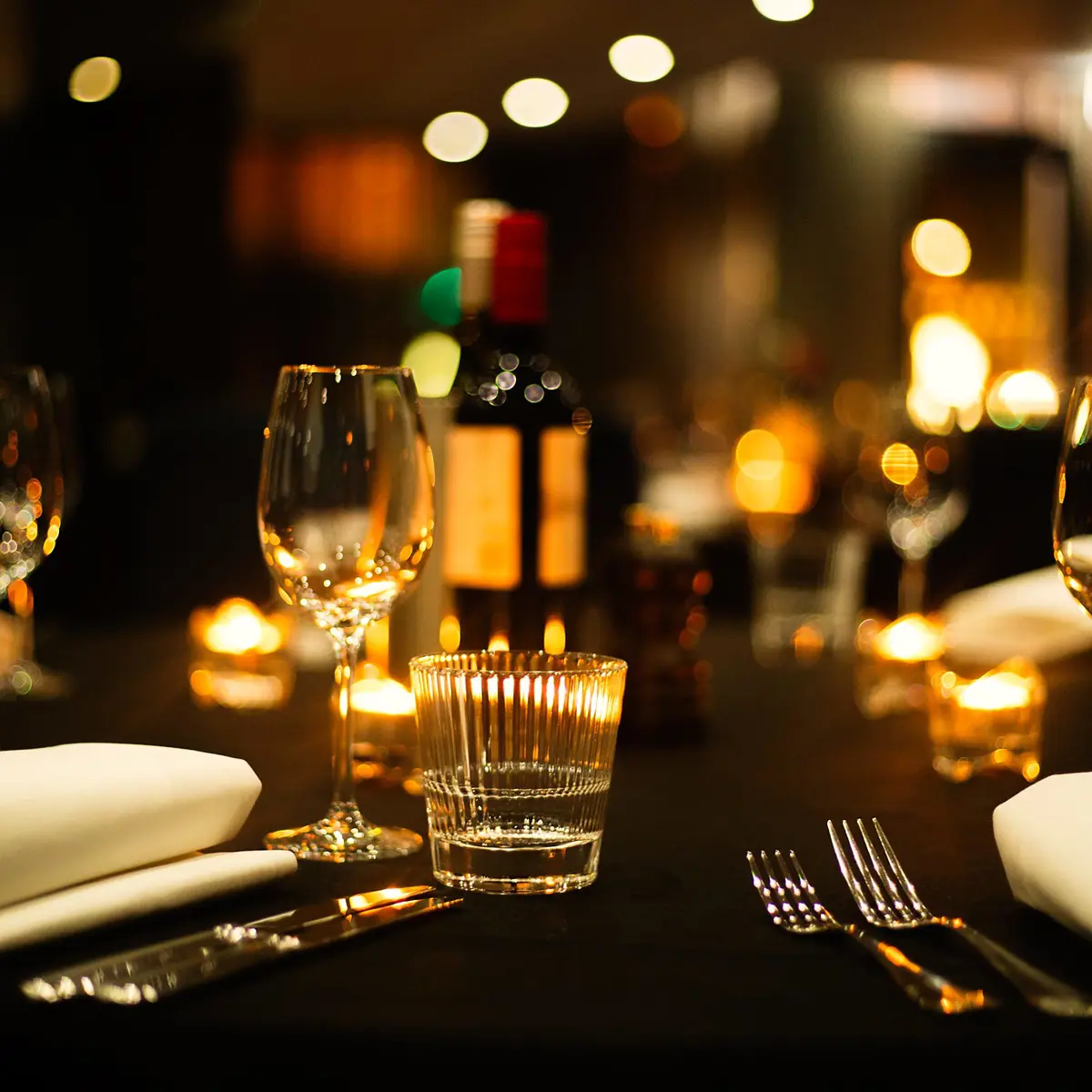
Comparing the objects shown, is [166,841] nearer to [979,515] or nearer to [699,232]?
[979,515]

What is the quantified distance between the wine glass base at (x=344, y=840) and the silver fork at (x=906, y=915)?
0.78ft

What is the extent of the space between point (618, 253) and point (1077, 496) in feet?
33.1

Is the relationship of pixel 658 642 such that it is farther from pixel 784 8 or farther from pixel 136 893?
pixel 784 8

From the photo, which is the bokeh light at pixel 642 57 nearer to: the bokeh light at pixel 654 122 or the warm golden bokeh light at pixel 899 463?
the bokeh light at pixel 654 122

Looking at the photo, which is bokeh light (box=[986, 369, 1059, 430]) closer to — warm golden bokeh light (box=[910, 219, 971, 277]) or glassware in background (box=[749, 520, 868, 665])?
warm golden bokeh light (box=[910, 219, 971, 277])

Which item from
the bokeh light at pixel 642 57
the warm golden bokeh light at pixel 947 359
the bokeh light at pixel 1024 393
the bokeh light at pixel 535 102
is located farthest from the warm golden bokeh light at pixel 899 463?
the bokeh light at pixel 535 102

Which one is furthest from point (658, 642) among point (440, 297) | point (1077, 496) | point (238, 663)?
point (440, 297)

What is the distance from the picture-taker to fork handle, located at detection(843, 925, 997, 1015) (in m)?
0.55

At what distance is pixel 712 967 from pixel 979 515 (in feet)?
8.58

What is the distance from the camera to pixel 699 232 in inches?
420

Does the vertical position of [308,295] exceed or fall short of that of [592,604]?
it exceeds it

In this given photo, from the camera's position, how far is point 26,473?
4.21ft

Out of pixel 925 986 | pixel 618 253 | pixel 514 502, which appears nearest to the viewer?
pixel 925 986

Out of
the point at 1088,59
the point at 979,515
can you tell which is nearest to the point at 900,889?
the point at 979,515
